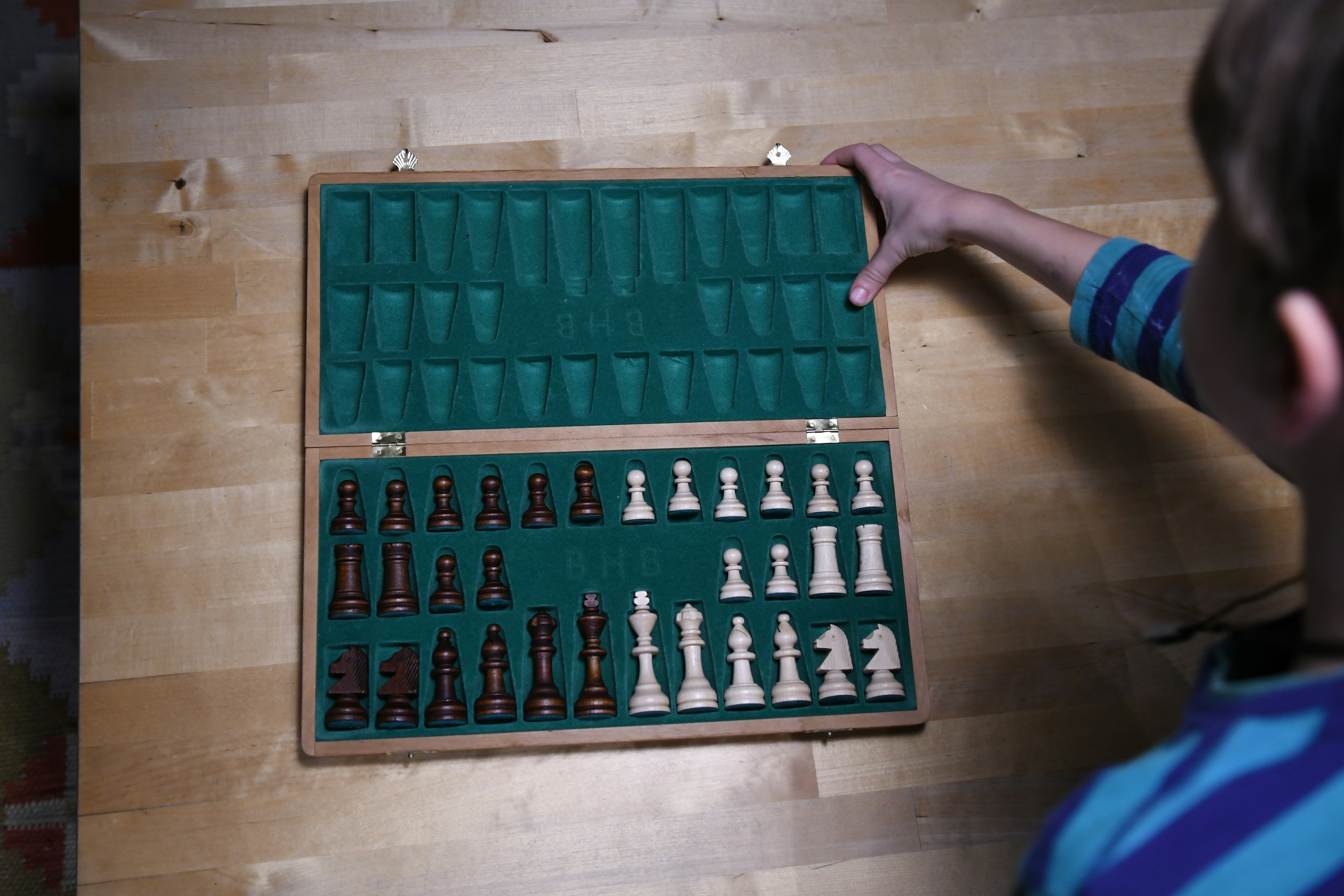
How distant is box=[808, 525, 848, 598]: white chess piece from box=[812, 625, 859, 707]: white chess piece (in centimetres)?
7

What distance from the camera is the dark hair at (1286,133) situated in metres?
0.58

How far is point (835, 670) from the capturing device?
68.8 inches

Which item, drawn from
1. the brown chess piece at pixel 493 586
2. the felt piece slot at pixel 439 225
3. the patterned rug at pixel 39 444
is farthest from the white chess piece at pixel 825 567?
the patterned rug at pixel 39 444

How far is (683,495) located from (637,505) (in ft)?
0.30

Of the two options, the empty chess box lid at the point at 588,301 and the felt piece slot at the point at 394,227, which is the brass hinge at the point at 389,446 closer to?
the empty chess box lid at the point at 588,301

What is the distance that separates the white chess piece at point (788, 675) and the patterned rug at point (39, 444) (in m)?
1.78

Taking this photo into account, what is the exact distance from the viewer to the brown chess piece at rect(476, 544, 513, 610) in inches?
67.7

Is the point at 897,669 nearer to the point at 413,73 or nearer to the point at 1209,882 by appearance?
the point at 1209,882

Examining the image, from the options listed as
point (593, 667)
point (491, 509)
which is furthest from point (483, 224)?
point (593, 667)

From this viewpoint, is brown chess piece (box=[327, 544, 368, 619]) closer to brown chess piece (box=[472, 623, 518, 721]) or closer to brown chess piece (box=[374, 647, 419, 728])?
brown chess piece (box=[374, 647, 419, 728])

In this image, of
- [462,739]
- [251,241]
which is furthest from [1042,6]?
[462,739]

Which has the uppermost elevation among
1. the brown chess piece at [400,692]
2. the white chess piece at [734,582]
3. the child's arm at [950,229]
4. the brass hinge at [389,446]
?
the child's arm at [950,229]

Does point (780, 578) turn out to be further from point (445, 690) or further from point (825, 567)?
point (445, 690)

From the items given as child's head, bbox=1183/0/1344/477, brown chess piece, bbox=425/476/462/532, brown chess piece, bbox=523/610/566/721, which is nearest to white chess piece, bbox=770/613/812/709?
brown chess piece, bbox=523/610/566/721
